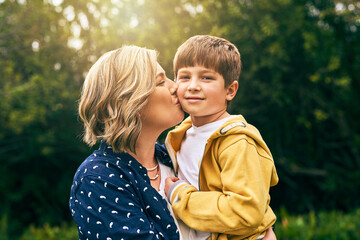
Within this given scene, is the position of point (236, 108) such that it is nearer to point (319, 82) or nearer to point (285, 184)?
point (319, 82)

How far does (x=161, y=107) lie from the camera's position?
83.4 inches

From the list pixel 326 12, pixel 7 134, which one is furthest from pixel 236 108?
pixel 7 134

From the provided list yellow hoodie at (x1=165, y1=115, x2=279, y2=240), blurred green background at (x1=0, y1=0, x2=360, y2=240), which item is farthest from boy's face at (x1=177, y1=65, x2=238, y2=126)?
blurred green background at (x1=0, y1=0, x2=360, y2=240)

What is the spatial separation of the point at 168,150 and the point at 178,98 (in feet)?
1.11

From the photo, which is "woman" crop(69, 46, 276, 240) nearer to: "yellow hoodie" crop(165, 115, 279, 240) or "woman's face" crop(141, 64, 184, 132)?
"woman's face" crop(141, 64, 184, 132)

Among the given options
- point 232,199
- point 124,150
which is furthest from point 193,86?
point 232,199

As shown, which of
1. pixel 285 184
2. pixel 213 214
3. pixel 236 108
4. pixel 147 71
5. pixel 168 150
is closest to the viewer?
pixel 213 214

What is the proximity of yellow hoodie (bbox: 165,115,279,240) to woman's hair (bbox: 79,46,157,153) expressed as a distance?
0.38 m

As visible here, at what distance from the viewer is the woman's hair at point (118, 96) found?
1.97 meters

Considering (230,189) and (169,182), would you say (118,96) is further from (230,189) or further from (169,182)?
(230,189)

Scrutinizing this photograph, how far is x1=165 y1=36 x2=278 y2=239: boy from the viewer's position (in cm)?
182

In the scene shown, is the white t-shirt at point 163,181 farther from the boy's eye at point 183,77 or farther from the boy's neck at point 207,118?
the boy's eye at point 183,77

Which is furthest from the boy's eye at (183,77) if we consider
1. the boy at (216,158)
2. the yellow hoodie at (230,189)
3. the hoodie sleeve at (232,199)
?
the hoodie sleeve at (232,199)

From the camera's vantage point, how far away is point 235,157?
6.11 feet
